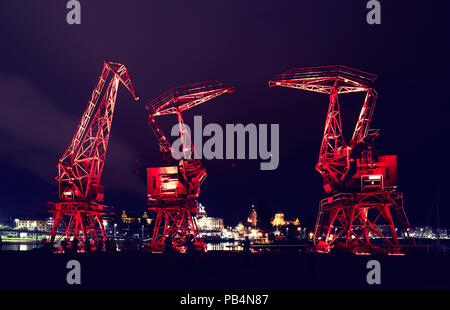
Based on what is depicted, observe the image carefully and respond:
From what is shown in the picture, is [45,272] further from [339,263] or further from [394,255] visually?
[394,255]

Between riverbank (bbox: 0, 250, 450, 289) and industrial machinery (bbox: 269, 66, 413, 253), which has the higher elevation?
industrial machinery (bbox: 269, 66, 413, 253)

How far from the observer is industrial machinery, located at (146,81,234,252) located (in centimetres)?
5947

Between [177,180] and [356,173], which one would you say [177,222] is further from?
[356,173]

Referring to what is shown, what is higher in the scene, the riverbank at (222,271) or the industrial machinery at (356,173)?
the industrial machinery at (356,173)

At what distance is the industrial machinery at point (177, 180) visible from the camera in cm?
5947

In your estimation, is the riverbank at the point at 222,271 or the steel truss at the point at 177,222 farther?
the steel truss at the point at 177,222

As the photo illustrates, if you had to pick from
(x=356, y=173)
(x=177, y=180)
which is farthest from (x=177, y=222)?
(x=356, y=173)

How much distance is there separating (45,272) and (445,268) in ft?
180

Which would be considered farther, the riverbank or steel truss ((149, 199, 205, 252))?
steel truss ((149, 199, 205, 252))

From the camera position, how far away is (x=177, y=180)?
58.8m

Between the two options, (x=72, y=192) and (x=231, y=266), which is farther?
(x=72, y=192)
